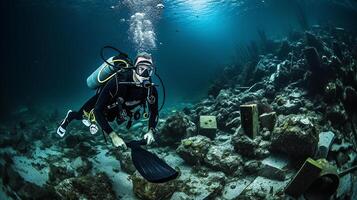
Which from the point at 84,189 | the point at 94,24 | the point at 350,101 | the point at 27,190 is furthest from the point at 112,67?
the point at 94,24

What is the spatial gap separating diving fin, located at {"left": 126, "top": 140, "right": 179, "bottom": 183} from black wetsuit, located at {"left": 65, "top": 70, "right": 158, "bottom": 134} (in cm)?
65

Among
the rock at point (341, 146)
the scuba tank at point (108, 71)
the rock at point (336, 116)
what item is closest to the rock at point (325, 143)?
the rock at point (341, 146)

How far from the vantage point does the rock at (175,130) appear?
9266 mm

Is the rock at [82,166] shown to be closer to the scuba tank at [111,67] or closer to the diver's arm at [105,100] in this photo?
the scuba tank at [111,67]

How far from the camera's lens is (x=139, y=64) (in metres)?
5.06

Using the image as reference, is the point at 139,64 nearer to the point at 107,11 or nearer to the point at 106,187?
the point at 106,187

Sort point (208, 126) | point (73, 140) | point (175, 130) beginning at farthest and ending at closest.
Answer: point (73, 140), point (175, 130), point (208, 126)

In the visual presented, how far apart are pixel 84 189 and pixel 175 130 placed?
424 centimetres

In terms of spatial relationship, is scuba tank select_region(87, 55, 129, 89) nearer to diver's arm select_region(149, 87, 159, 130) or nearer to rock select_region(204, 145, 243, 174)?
diver's arm select_region(149, 87, 159, 130)

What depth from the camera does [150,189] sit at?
5703 mm

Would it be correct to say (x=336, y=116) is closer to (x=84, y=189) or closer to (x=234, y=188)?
(x=234, y=188)

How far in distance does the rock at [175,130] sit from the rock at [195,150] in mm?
1718

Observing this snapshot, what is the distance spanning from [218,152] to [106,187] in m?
3.04

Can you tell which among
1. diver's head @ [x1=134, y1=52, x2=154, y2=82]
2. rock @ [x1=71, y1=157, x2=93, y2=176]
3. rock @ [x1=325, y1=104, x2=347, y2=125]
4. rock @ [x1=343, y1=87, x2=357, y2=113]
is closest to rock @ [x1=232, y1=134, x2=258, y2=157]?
rock @ [x1=325, y1=104, x2=347, y2=125]
